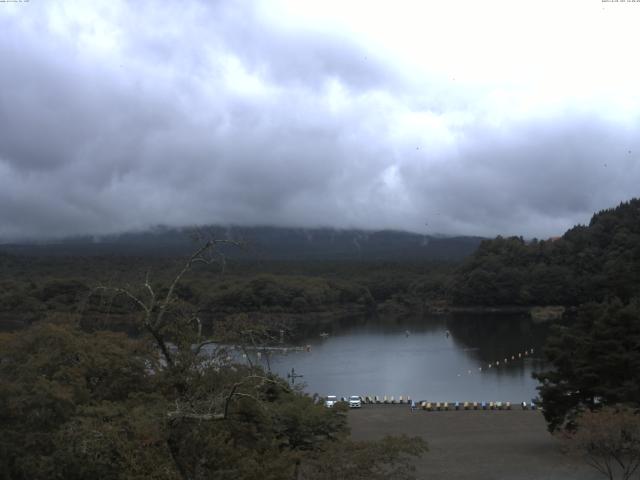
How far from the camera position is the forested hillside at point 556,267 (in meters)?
78.9

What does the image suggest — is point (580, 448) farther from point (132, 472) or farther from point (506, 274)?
point (506, 274)

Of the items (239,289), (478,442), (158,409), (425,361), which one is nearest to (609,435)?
(478,442)

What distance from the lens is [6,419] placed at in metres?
12.3

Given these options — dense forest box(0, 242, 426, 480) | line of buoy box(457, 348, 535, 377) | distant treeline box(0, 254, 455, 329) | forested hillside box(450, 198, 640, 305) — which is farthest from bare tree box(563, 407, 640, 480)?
forested hillside box(450, 198, 640, 305)

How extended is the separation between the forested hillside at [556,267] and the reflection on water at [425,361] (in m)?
11.6

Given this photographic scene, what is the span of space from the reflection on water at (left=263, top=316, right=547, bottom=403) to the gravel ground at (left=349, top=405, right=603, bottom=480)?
21.8 ft

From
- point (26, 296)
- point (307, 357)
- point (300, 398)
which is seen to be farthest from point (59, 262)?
point (300, 398)

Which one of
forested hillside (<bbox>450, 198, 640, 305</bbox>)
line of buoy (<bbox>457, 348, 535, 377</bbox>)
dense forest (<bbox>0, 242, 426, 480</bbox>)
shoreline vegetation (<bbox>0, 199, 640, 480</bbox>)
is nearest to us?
dense forest (<bbox>0, 242, 426, 480</bbox>)

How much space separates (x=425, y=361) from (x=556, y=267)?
4056 cm

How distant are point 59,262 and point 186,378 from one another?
9821 centimetres

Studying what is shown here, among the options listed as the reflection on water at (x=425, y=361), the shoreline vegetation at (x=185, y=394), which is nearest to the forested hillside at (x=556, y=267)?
the reflection on water at (x=425, y=361)

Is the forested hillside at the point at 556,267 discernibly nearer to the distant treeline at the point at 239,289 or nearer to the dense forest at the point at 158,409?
the distant treeline at the point at 239,289

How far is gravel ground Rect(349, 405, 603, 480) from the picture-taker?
1839 centimetres

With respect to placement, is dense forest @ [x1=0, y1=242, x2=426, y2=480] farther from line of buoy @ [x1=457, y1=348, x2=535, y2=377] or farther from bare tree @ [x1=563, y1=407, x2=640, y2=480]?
line of buoy @ [x1=457, y1=348, x2=535, y2=377]
